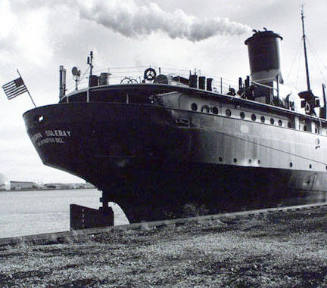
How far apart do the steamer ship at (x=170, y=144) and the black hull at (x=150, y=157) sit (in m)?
0.03

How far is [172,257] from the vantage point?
586 cm

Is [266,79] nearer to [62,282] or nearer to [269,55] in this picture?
[269,55]

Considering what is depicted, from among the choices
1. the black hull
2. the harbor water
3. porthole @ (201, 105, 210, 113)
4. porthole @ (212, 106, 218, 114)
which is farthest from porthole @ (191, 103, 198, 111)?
the harbor water

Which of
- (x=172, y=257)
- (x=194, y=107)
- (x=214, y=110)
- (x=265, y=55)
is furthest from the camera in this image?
(x=265, y=55)

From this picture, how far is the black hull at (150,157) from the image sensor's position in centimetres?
1259

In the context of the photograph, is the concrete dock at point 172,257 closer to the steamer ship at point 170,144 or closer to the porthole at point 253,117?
the steamer ship at point 170,144

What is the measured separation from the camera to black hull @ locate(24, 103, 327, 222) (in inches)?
496

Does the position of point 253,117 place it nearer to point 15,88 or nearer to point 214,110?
point 214,110

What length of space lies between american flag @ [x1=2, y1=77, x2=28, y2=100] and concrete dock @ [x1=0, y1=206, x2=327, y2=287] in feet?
25.9

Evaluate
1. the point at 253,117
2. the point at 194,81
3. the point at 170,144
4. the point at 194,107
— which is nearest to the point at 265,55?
the point at 253,117

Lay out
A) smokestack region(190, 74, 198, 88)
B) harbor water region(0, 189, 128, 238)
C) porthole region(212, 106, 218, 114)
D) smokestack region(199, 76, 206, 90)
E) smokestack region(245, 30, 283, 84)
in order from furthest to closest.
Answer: harbor water region(0, 189, 128, 238), smokestack region(245, 30, 283, 84), porthole region(212, 106, 218, 114), smokestack region(199, 76, 206, 90), smokestack region(190, 74, 198, 88)

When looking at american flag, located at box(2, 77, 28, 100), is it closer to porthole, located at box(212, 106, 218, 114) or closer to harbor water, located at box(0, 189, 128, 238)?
porthole, located at box(212, 106, 218, 114)

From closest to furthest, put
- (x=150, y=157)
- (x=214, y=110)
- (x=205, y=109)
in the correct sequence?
(x=150, y=157) < (x=205, y=109) < (x=214, y=110)

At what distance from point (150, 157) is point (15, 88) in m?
6.19
